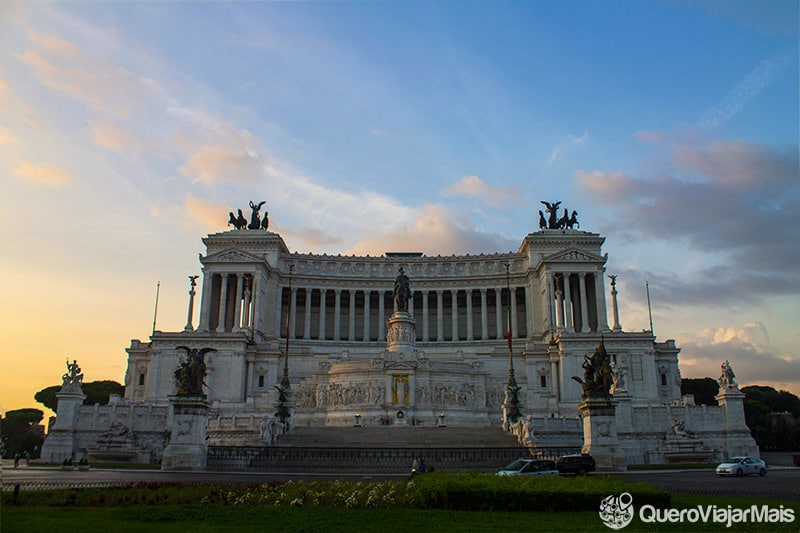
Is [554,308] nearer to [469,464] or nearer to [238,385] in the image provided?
[238,385]

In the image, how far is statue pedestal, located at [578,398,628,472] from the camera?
36.0 meters

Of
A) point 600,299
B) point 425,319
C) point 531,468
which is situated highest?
point 600,299

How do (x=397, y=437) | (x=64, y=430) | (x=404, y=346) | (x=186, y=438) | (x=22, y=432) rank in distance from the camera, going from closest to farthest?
(x=186, y=438), (x=397, y=437), (x=64, y=430), (x=404, y=346), (x=22, y=432)

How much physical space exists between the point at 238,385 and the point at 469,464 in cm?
5029

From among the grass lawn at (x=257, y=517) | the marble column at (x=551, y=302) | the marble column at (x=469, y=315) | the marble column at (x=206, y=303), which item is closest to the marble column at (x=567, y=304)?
the marble column at (x=551, y=302)

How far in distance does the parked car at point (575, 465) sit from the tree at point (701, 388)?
88116mm

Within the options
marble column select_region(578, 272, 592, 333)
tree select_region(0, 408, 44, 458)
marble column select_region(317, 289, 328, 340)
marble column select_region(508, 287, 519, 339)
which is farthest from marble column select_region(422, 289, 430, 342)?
tree select_region(0, 408, 44, 458)

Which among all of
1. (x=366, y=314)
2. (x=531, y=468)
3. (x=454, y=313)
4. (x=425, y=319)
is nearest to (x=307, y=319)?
(x=366, y=314)

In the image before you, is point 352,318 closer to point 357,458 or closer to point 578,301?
point 578,301

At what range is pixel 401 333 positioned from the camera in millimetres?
74938

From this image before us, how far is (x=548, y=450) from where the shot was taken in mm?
38375

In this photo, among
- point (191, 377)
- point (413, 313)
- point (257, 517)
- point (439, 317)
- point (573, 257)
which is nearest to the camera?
point (257, 517)

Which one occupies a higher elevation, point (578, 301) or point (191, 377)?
point (578, 301)

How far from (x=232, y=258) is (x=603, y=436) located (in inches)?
2745
